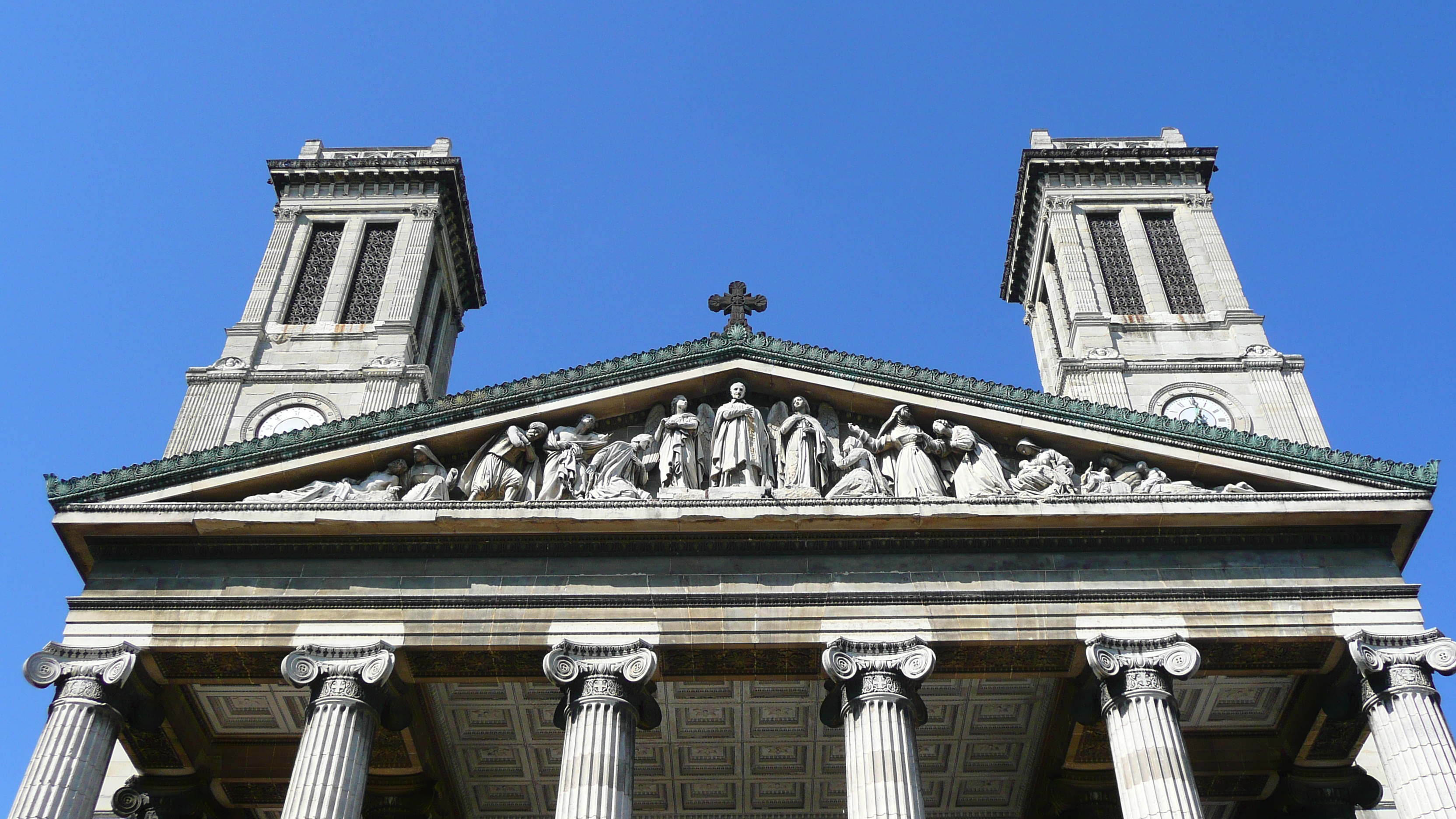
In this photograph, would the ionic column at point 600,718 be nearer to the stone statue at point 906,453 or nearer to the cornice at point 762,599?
the cornice at point 762,599

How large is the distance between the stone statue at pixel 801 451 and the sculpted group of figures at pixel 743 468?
0.07ft

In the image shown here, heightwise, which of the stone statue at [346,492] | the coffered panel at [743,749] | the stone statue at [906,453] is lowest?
the coffered panel at [743,749]

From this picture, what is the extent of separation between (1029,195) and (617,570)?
77.4ft

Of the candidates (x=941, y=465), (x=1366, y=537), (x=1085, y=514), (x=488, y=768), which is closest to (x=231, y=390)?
(x=488, y=768)

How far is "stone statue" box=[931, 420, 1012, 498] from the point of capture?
21.8 m

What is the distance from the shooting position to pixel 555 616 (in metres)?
20.8

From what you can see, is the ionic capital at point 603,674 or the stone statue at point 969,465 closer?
the ionic capital at point 603,674

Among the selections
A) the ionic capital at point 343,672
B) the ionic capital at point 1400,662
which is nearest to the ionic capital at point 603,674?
the ionic capital at point 343,672

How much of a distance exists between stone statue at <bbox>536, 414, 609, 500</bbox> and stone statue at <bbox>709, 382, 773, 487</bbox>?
1865 millimetres

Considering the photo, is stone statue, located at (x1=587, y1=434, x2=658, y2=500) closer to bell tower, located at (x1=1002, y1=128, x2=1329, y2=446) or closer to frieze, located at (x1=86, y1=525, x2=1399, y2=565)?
frieze, located at (x1=86, y1=525, x2=1399, y2=565)

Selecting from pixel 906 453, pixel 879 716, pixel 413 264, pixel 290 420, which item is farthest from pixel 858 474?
pixel 413 264

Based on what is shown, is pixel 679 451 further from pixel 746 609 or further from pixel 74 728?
pixel 74 728

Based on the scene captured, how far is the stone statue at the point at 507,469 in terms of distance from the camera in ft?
72.0

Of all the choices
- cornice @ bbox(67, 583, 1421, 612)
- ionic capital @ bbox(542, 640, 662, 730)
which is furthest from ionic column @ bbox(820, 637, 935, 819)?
ionic capital @ bbox(542, 640, 662, 730)
